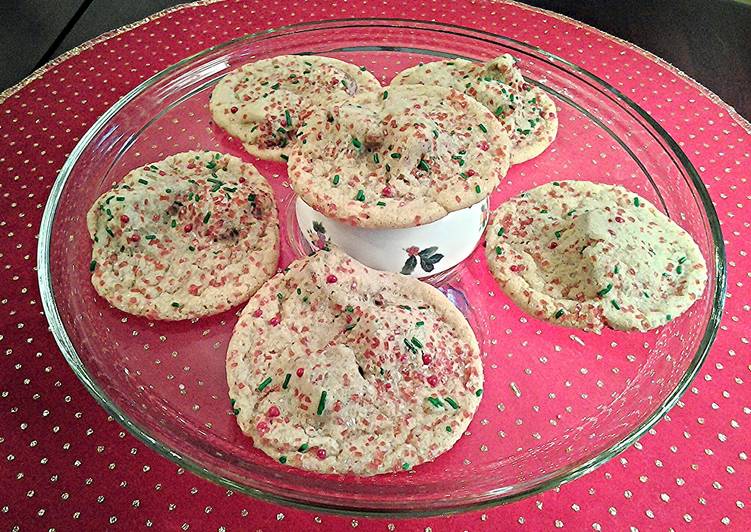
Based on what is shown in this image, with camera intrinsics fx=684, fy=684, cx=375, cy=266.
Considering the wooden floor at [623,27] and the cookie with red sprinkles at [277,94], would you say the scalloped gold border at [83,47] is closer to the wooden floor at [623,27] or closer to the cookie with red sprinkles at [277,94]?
the wooden floor at [623,27]

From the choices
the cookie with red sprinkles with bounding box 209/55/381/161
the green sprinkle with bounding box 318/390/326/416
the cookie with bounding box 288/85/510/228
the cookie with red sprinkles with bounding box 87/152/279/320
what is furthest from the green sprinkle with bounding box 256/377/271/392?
the cookie with red sprinkles with bounding box 209/55/381/161

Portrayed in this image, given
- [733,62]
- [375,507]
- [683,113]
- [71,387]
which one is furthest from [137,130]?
[733,62]

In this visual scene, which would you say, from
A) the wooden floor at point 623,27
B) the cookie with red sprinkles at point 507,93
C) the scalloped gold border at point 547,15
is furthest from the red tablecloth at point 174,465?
the cookie with red sprinkles at point 507,93

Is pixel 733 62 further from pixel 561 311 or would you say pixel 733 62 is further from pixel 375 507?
pixel 375 507

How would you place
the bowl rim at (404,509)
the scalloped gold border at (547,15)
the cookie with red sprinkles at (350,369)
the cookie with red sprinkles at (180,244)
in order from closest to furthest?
the bowl rim at (404,509)
the cookie with red sprinkles at (350,369)
the cookie with red sprinkles at (180,244)
the scalloped gold border at (547,15)

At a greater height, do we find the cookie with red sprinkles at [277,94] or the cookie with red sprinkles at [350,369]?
the cookie with red sprinkles at [277,94]

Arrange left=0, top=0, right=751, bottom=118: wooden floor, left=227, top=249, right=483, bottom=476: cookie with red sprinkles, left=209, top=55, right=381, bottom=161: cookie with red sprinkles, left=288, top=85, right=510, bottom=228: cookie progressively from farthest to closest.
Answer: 1. left=0, top=0, right=751, bottom=118: wooden floor
2. left=209, top=55, right=381, bottom=161: cookie with red sprinkles
3. left=288, top=85, right=510, bottom=228: cookie
4. left=227, top=249, right=483, bottom=476: cookie with red sprinkles

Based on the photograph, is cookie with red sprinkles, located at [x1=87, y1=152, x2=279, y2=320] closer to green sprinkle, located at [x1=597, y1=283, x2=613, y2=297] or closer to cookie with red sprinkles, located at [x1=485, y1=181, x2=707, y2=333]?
cookie with red sprinkles, located at [x1=485, y1=181, x2=707, y2=333]
